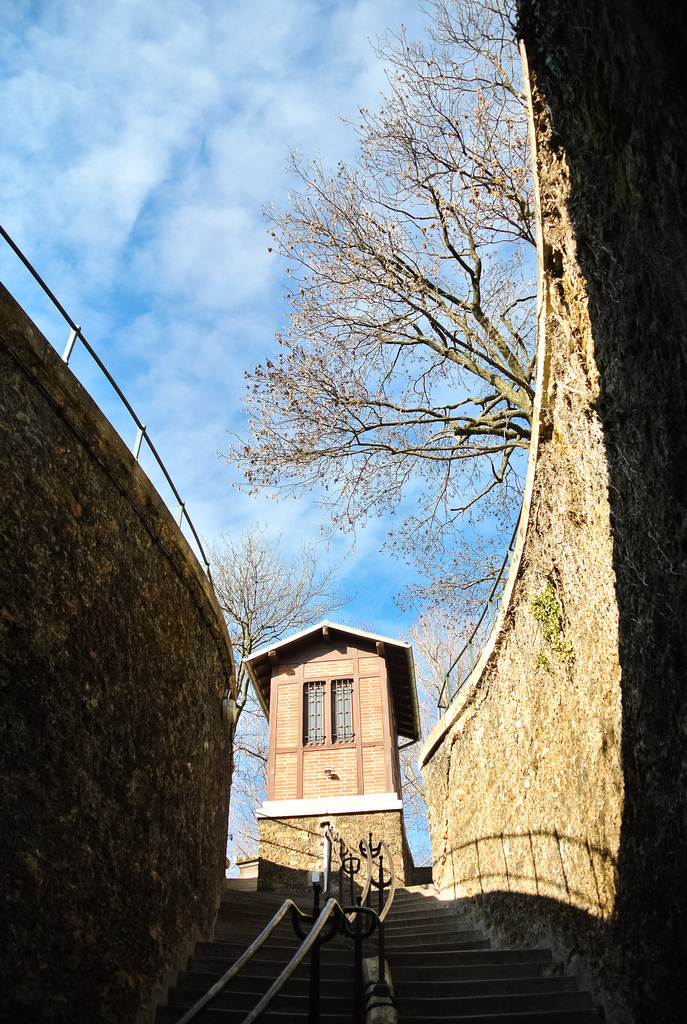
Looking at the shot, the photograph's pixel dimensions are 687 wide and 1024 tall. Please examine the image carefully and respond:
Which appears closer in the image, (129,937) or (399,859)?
Result: (129,937)

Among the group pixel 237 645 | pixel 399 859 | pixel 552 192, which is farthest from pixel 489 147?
pixel 237 645

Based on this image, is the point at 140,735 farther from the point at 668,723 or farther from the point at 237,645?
the point at 237,645

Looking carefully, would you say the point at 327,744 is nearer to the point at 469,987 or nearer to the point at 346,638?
the point at 346,638

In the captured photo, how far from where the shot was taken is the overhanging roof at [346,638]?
51.7ft

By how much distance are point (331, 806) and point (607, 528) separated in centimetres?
1083

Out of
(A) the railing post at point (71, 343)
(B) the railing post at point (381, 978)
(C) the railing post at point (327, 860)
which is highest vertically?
(A) the railing post at point (71, 343)

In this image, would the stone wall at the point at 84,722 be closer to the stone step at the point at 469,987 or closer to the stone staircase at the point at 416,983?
the stone staircase at the point at 416,983

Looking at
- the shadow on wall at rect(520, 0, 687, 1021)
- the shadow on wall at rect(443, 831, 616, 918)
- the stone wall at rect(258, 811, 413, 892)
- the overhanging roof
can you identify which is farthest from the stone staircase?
the overhanging roof

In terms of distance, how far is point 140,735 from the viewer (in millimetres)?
5918

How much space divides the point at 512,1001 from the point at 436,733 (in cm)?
617

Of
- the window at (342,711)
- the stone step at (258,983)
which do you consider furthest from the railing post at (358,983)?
the window at (342,711)

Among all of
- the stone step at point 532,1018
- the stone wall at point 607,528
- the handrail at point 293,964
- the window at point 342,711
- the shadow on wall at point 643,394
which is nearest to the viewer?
the handrail at point 293,964

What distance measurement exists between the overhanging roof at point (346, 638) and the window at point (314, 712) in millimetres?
1027

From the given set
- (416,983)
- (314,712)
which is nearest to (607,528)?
(416,983)
